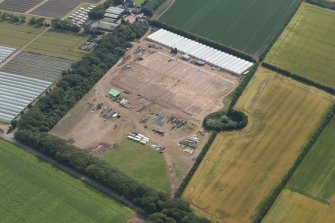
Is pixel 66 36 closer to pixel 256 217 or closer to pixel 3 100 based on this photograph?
pixel 3 100

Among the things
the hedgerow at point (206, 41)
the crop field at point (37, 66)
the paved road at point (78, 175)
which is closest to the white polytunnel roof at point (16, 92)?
the crop field at point (37, 66)

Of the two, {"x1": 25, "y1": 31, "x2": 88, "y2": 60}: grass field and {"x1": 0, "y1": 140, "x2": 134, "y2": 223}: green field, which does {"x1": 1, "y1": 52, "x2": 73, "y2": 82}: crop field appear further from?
{"x1": 0, "y1": 140, "x2": 134, "y2": 223}: green field

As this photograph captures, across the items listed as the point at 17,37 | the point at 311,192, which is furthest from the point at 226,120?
the point at 17,37

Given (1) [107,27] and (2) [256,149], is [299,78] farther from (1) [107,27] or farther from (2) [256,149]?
(1) [107,27]

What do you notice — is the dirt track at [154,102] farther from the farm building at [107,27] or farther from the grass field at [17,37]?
the grass field at [17,37]

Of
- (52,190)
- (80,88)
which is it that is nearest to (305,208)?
(52,190)

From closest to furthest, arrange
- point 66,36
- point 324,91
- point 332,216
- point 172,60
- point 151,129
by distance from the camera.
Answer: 1. point 332,216
2. point 151,129
3. point 324,91
4. point 172,60
5. point 66,36

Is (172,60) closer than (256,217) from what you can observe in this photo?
No
